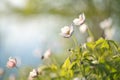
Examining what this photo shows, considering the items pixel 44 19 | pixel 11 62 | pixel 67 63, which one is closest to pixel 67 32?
pixel 67 63

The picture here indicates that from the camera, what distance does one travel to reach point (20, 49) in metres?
4.72

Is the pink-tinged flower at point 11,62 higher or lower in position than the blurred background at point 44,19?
lower

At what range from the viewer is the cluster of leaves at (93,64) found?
179 cm

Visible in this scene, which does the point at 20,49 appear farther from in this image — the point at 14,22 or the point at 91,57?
the point at 91,57

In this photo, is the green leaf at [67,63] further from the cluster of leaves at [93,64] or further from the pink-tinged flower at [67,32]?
the pink-tinged flower at [67,32]

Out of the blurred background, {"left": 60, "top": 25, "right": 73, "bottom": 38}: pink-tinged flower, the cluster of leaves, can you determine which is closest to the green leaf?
the cluster of leaves

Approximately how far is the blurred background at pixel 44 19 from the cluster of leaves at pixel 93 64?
8.94ft

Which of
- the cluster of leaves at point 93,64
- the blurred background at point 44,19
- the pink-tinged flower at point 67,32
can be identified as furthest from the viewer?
Answer: the blurred background at point 44,19

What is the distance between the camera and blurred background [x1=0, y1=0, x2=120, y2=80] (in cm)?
504

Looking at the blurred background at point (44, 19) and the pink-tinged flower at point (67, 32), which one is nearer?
the pink-tinged flower at point (67, 32)

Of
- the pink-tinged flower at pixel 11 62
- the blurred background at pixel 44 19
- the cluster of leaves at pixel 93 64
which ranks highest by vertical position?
the blurred background at pixel 44 19

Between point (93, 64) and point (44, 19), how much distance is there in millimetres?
4320

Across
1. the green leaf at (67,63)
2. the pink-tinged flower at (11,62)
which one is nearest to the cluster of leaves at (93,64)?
the green leaf at (67,63)

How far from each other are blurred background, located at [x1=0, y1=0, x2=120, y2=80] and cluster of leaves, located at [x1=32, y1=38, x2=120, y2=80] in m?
2.73
